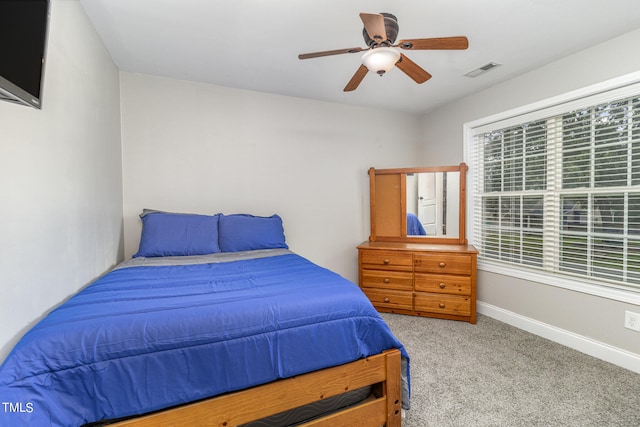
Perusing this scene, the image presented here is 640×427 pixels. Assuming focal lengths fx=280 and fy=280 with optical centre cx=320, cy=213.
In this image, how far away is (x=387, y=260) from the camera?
3.06 meters

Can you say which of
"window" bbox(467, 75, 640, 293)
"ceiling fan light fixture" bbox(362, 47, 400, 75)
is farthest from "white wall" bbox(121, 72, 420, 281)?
"ceiling fan light fixture" bbox(362, 47, 400, 75)

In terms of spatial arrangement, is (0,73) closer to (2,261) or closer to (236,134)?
(2,261)

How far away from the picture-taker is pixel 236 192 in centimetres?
303

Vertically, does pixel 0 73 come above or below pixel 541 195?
above

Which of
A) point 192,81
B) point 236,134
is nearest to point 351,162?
point 236,134

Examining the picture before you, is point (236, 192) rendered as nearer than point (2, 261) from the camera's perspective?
No

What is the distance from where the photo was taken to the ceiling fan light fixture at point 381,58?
5.23 feet

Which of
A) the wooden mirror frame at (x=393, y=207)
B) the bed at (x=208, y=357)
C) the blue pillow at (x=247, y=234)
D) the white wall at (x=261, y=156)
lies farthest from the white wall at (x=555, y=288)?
the blue pillow at (x=247, y=234)

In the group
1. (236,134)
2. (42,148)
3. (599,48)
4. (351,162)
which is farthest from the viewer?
(351,162)

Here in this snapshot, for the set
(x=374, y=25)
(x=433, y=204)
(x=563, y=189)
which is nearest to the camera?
(x=374, y=25)

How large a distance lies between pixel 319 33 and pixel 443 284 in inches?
99.6

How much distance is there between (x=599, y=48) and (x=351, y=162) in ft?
7.67

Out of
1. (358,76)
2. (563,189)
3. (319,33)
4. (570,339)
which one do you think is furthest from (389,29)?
(570,339)

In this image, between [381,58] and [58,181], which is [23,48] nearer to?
[58,181]
